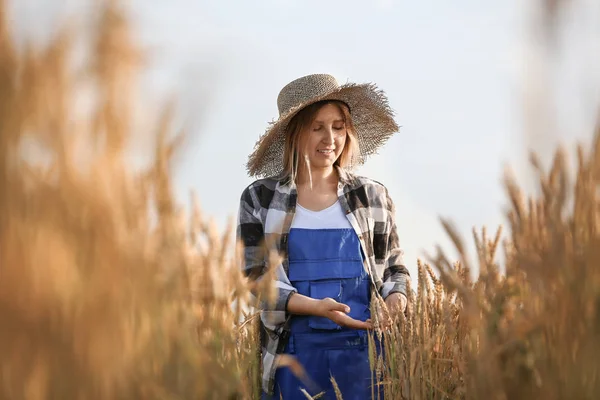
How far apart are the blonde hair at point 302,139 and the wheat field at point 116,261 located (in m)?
1.77

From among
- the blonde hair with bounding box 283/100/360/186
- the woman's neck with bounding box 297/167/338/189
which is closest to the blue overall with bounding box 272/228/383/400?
the woman's neck with bounding box 297/167/338/189

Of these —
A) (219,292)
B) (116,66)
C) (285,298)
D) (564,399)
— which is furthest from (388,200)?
(116,66)

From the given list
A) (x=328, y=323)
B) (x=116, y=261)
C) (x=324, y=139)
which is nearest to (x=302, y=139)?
(x=324, y=139)

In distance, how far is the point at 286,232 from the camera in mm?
2680

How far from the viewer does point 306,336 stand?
258cm

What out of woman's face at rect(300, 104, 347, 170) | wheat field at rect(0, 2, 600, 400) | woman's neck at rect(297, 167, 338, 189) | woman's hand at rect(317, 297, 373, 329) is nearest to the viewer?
wheat field at rect(0, 2, 600, 400)

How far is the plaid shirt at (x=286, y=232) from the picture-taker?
259 cm

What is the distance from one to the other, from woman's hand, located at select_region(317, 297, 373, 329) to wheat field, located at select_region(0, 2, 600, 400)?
124 centimetres

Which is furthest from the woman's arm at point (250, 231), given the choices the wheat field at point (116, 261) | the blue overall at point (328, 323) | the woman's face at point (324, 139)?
the wheat field at point (116, 261)

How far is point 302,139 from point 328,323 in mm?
775

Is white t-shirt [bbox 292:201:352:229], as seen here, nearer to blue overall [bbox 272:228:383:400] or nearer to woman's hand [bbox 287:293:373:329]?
blue overall [bbox 272:228:383:400]

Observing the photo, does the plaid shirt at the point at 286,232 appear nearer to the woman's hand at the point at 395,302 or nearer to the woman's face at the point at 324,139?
the woman's hand at the point at 395,302

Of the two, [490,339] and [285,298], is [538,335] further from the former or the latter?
[285,298]

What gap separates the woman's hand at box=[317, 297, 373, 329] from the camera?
2.36 metres
